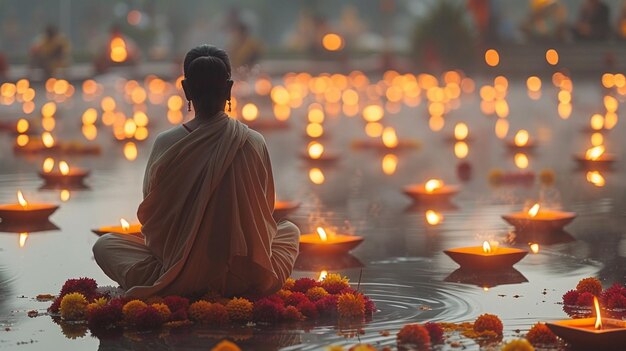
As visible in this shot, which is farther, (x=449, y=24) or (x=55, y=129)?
(x=449, y=24)

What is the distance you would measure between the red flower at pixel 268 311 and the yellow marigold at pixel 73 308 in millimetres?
577

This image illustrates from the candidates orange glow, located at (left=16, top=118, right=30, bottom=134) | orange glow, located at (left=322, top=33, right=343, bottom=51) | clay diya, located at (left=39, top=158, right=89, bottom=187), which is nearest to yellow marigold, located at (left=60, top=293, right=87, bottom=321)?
clay diya, located at (left=39, top=158, right=89, bottom=187)

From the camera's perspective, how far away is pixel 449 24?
2527 centimetres

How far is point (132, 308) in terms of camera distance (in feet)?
14.3

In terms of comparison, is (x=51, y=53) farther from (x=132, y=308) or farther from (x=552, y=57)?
(x=132, y=308)

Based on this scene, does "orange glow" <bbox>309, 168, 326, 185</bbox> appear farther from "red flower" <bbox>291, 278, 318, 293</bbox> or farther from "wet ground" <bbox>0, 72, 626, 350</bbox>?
"red flower" <bbox>291, 278, 318, 293</bbox>

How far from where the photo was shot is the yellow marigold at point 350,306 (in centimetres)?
448

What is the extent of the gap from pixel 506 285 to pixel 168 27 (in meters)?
27.4

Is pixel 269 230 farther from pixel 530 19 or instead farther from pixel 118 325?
pixel 530 19

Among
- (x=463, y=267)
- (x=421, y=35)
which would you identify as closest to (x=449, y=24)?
(x=421, y=35)

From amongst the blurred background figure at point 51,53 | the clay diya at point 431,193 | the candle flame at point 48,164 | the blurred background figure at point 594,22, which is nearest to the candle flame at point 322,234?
the clay diya at point 431,193

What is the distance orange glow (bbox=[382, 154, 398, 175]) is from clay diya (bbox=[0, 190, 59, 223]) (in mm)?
3706

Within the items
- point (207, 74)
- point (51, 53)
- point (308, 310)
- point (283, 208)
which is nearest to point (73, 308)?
point (308, 310)

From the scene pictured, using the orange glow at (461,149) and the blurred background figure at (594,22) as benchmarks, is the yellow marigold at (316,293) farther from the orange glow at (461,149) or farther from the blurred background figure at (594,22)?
the blurred background figure at (594,22)
